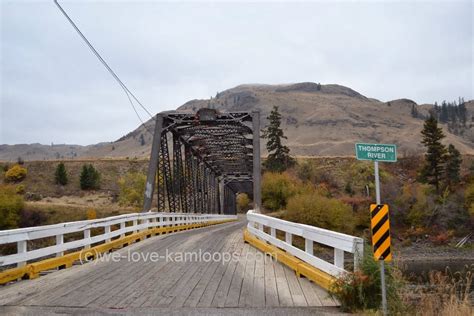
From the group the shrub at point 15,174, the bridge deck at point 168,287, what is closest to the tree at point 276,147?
the shrub at point 15,174

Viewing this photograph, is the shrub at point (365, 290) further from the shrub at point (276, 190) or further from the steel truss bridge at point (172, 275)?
the shrub at point (276, 190)

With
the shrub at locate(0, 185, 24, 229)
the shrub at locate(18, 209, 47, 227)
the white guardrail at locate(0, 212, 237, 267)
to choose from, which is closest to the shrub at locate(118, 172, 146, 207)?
the shrub at locate(18, 209, 47, 227)

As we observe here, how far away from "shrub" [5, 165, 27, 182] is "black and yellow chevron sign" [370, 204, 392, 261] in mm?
92358

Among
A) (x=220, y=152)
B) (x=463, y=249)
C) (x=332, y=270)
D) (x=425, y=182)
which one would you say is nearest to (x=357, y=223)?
(x=463, y=249)

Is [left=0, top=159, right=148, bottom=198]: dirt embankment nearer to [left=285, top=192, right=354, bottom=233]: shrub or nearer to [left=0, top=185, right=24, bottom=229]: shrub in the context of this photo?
[left=0, top=185, right=24, bottom=229]: shrub

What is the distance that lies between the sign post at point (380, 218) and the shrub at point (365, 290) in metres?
0.27

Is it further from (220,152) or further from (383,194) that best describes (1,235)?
(383,194)

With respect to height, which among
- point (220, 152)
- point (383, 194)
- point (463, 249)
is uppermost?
point (220, 152)

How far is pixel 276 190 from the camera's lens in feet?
171

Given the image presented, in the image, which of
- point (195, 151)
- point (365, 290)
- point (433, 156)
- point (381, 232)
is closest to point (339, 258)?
point (365, 290)

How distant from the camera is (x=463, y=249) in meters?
44.6

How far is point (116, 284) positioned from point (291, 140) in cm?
18453

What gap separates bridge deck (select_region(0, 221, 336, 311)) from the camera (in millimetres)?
6477

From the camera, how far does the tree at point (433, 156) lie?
61250 millimetres
